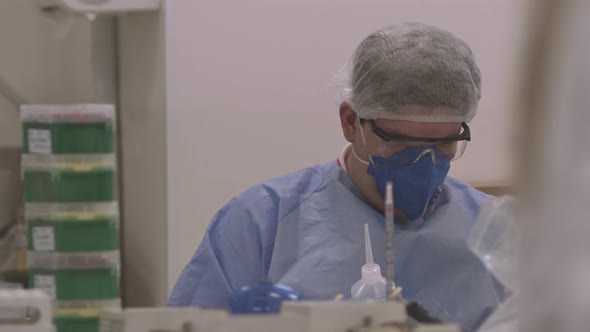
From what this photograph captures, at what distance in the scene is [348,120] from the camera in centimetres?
173

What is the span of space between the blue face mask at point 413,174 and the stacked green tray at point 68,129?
88cm

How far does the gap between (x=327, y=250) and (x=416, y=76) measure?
0.40 meters

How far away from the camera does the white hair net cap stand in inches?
61.6

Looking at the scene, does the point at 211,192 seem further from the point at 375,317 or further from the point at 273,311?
the point at 375,317

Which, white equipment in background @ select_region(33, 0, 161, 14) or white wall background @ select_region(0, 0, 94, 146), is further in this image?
white wall background @ select_region(0, 0, 94, 146)

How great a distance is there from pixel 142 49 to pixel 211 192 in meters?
0.50

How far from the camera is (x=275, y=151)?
2520mm

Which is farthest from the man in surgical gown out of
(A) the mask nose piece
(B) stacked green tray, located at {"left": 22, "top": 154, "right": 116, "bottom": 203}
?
(B) stacked green tray, located at {"left": 22, "top": 154, "right": 116, "bottom": 203}

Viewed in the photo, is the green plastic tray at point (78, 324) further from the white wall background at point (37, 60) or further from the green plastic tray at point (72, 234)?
the white wall background at point (37, 60)

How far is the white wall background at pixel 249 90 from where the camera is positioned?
7.88ft

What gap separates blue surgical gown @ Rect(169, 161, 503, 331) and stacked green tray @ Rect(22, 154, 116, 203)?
57 cm

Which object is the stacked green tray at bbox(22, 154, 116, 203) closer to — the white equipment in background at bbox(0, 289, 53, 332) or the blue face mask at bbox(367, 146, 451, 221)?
the blue face mask at bbox(367, 146, 451, 221)

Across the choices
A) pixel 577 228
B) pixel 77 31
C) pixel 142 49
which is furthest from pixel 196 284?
pixel 77 31

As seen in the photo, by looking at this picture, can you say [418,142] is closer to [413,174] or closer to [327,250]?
[413,174]
